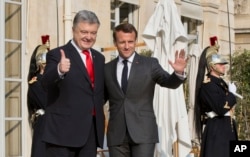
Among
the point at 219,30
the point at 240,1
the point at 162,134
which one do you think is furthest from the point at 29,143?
the point at 240,1

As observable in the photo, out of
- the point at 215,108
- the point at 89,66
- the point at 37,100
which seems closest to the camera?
the point at 89,66

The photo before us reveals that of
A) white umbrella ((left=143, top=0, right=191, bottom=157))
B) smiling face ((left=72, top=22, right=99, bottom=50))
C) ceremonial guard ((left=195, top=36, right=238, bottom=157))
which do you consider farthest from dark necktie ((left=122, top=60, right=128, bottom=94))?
white umbrella ((left=143, top=0, right=191, bottom=157))

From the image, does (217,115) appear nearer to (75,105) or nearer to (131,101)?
(131,101)

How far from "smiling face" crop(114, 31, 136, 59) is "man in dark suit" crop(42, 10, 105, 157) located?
57 centimetres

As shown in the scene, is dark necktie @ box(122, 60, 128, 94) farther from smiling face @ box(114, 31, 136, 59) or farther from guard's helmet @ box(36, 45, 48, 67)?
guard's helmet @ box(36, 45, 48, 67)

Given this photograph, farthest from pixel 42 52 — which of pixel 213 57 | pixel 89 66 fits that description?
pixel 89 66

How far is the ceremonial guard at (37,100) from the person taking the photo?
35.3ft

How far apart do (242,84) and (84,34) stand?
12539 mm

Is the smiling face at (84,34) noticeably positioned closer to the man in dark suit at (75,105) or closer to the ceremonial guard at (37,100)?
the man in dark suit at (75,105)

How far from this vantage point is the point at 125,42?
7438 millimetres

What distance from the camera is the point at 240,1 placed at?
86.5 ft

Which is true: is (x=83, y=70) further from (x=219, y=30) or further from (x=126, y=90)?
(x=219, y=30)

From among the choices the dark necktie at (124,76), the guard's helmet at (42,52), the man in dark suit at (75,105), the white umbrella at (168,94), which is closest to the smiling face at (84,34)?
the man in dark suit at (75,105)

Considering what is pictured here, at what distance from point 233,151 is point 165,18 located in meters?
3.18
